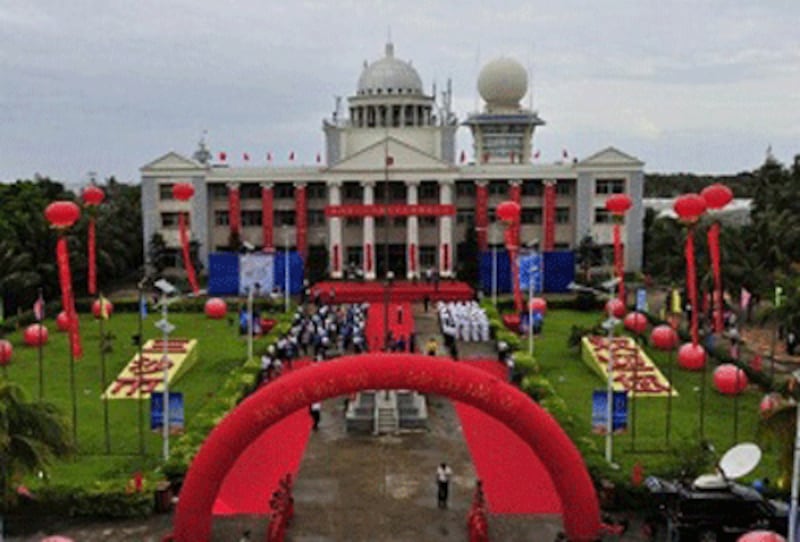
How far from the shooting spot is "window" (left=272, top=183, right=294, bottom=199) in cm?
6272

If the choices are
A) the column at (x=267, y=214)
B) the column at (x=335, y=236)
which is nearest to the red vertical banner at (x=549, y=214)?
the column at (x=335, y=236)

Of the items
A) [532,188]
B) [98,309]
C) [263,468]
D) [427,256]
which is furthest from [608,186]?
[263,468]

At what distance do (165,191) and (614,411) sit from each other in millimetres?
44772

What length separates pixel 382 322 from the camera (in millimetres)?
45094

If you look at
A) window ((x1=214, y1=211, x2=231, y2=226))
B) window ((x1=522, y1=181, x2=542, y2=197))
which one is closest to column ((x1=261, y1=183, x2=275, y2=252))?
window ((x1=214, y1=211, x2=231, y2=226))

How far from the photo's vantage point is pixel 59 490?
2041cm

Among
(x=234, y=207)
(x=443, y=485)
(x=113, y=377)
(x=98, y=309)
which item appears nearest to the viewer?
(x=443, y=485)

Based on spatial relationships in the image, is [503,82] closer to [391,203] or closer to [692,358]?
[391,203]

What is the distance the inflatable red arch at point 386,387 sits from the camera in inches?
677

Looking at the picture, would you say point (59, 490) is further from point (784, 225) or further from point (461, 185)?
point (461, 185)

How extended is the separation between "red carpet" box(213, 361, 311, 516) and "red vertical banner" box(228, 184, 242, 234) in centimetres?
3591

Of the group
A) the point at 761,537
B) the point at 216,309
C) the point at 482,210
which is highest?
the point at 482,210

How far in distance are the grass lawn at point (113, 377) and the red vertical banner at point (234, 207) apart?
1443cm

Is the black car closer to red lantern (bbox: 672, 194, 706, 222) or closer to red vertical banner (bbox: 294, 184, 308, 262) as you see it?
red lantern (bbox: 672, 194, 706, 222)
